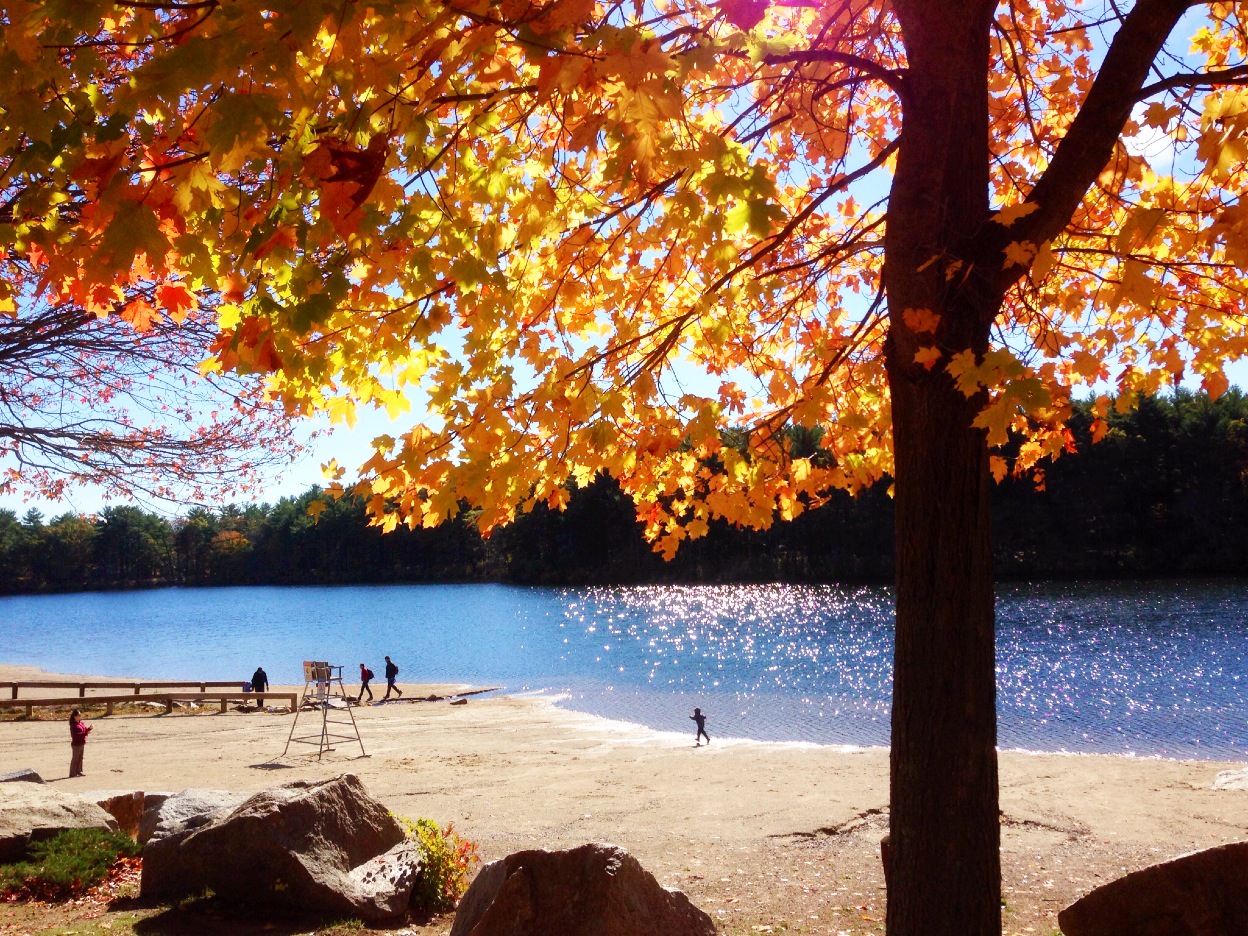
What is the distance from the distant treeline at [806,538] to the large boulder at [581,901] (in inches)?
1130

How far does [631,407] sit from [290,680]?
42158 millimetres

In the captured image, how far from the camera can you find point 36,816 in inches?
283

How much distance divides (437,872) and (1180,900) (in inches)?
181

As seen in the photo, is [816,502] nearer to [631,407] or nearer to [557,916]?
[631,407]

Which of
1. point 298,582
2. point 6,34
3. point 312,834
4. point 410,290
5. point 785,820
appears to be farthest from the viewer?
point 298,582

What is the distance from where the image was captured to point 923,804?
377cm

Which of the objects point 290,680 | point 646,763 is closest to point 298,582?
point 290,680

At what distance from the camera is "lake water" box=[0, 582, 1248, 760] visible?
24.1 metres

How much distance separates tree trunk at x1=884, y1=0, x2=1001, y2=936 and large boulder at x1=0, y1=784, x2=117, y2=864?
657cm

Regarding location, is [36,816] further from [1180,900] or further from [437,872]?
[1180,900]

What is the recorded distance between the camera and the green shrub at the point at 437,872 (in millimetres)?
6371

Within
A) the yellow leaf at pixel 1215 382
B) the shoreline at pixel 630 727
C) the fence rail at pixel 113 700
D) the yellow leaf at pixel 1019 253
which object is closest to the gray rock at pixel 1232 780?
the shoreline at pixel 630 727

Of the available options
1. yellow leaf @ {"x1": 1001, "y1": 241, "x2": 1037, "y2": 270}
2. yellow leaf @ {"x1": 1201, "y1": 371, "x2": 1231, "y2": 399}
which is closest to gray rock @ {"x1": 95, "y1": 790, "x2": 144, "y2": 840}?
yellow leaf @ {"x1": 1001, "y1": 241, "x2": 1037, "y2": 270}

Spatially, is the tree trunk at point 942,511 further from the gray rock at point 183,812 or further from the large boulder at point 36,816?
the large boulder at point 36,816
